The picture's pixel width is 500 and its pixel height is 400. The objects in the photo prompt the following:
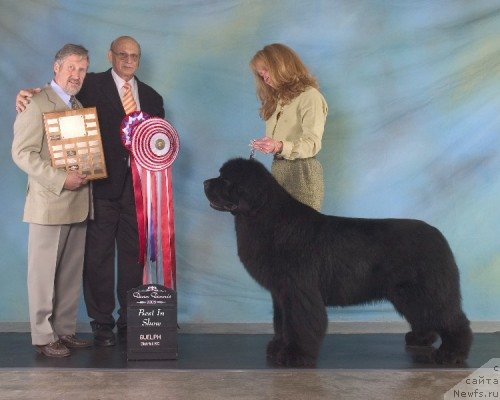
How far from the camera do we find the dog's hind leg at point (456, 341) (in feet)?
12.6

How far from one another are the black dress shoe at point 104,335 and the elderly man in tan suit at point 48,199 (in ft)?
0.87

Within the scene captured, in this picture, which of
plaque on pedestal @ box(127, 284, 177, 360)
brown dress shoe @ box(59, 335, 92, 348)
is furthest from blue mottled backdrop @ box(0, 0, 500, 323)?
plaque on pedestal @ box(127, 284, 177, 360)

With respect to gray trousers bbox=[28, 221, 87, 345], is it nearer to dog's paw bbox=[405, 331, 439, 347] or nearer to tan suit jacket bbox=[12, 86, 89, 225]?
tan suit jacket bbox=[12, 86, 89, 225]

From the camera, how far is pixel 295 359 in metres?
3.80

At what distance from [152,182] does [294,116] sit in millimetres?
933

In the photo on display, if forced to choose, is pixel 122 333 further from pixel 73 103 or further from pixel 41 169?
pixel 73 103

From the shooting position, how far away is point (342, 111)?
16.2 ft

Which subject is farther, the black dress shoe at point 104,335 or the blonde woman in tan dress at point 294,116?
the black dress shoe at point 104,335

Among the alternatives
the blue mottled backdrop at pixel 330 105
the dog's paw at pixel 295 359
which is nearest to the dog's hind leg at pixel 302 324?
the dog's paw at pixel 295 359

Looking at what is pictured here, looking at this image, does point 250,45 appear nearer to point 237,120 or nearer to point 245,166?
point 237,120

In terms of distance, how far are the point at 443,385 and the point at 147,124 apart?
6.94 ft

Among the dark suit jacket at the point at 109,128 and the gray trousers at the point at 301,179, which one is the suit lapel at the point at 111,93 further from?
the gray trousers at the point at 301,179

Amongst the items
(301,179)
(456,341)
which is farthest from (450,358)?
(301,179)

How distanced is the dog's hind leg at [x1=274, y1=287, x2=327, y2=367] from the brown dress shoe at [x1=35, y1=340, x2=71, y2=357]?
119cm
